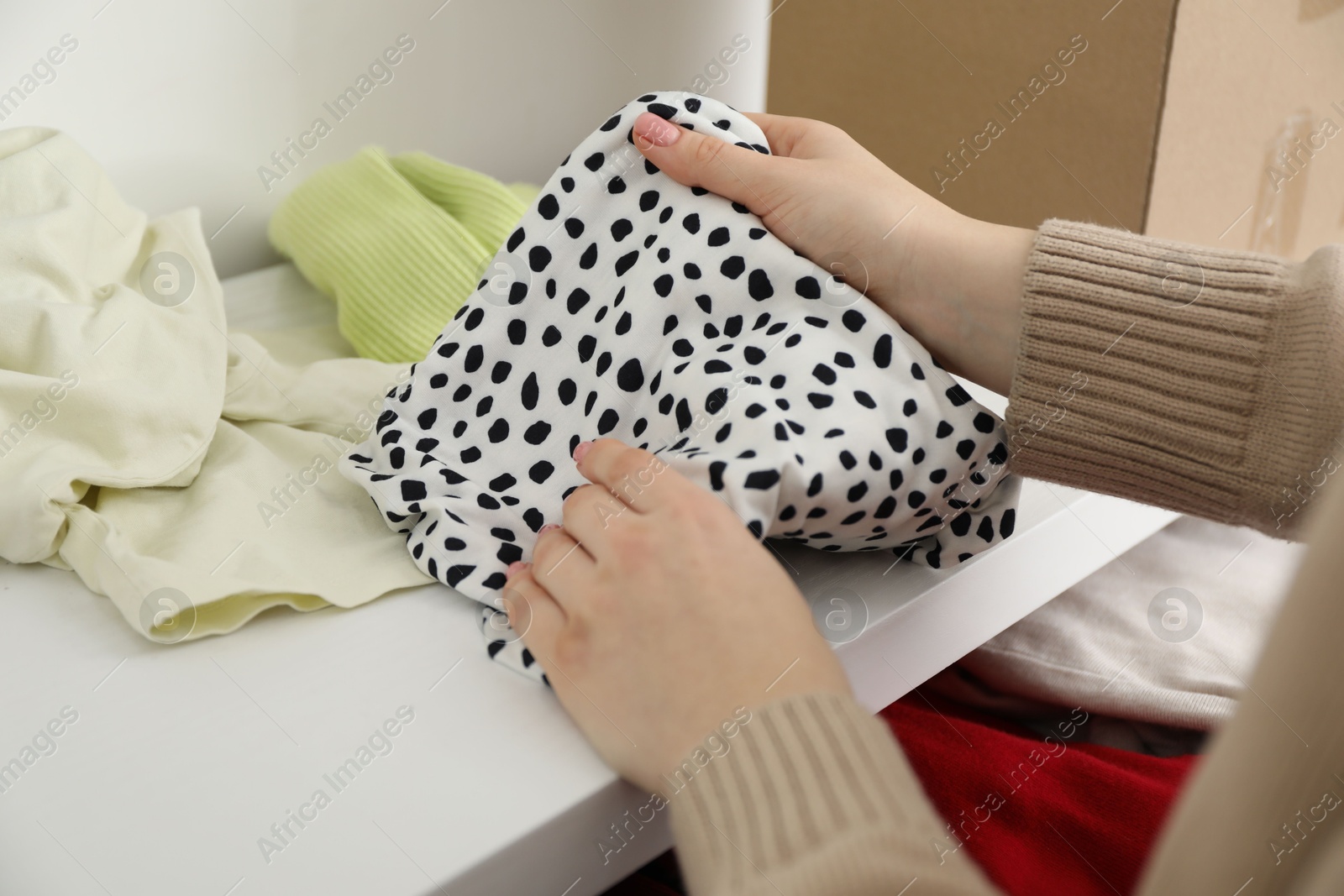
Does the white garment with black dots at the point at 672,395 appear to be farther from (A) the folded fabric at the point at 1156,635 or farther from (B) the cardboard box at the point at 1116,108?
(B) the cardboard box at the point at 1116,108

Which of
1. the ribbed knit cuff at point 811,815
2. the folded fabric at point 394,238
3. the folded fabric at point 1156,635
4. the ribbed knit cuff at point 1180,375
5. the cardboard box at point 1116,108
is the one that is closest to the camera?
the ribbed knit cuff at point 811,815

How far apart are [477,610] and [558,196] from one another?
0.22 metres

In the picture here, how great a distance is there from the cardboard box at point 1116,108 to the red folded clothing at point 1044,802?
63cm

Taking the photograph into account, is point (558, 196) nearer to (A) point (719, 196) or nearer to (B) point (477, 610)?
(A) point (719, 196)

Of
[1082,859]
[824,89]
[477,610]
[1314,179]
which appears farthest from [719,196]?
[1314,179]

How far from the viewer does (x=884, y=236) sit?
0.49m

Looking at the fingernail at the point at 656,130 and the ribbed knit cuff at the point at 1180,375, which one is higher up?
the fingernail at the point at 656,130

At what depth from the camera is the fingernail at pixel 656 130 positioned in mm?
502

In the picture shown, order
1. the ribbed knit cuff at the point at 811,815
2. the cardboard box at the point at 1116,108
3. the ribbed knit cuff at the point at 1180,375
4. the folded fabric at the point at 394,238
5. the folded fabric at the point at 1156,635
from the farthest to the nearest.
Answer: the cardboard box at the point at 1116,108 → the folded fabric at the point at 394,238 → the folded fabric at the point at 1156,635 → the ribbed knit cuff at the point at 1180,375 → the ribbed knit cuff at the point at 811,815

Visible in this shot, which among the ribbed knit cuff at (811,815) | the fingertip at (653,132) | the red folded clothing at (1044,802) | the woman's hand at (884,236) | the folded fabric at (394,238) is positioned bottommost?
the red folded clothing at (1044,802)

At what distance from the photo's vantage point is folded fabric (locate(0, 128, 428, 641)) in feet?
1.53

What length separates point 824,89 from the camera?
3.77ft

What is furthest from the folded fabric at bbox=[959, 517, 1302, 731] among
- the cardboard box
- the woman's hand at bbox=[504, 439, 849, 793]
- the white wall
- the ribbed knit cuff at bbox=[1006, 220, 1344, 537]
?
the white wall

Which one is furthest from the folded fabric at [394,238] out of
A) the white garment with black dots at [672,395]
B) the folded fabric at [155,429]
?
the white garment with black dots at [672,395]
